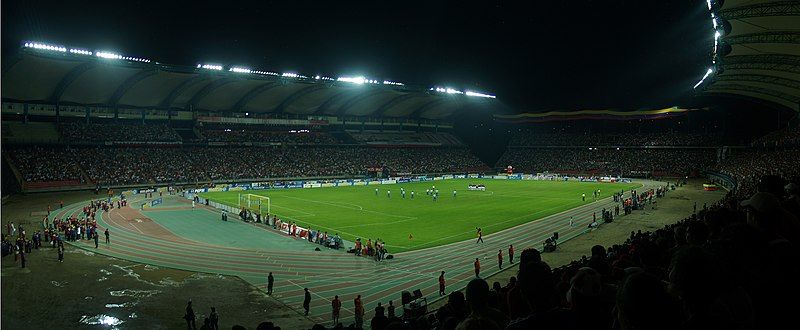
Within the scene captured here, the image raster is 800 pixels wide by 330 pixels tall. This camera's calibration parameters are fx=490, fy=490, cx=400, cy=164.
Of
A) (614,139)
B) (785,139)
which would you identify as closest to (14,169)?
(785,139)

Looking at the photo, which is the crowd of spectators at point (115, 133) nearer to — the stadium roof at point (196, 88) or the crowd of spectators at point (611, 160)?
the stadium roof at point (196, 88)

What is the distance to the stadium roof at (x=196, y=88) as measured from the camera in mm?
54875

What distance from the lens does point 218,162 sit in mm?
73562

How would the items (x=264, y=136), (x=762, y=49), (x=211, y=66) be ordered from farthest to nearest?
(x=264, y=136) < (x=211, y=66) < (x=762, y=49)

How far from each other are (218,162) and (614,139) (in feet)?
252

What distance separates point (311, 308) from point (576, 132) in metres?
100

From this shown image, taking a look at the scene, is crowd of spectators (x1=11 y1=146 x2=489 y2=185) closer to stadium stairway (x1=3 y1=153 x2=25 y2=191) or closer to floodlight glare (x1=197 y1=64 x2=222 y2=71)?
stadium stairway (x1=3 y1=153 x2=25 y2=191)

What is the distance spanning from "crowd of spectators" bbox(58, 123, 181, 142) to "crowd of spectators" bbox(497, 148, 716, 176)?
67.4m

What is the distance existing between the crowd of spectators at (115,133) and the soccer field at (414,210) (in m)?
21.0

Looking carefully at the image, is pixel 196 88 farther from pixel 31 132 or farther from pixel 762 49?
pixel 762 49

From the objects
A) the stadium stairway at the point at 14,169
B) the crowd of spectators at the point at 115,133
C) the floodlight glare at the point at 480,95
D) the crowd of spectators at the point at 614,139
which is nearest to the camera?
the stadium stairway at the point at 14,169

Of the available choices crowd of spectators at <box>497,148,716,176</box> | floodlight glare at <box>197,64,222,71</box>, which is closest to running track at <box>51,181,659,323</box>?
floodlight glare at <box>197,64,222,71</box>

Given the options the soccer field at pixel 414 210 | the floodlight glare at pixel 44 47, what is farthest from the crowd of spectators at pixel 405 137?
the floodlight glare at pixel 44 47

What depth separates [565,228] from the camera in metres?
33.8
